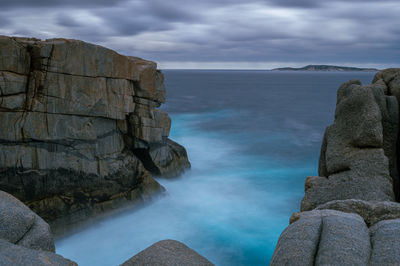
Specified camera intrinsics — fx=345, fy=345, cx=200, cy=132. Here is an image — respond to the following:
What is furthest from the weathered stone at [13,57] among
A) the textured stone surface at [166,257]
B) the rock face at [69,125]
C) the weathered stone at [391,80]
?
the weathered stone at [391,80]

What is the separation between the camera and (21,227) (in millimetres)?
7789

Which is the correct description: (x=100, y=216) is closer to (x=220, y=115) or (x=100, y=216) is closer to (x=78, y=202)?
(x=78, y=202)

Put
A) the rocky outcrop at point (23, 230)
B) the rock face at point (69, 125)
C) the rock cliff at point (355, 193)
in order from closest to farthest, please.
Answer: the rock cliff at point (355, 193), the rocky outcrop at point (23, 230), the rock face at point (69, 125)

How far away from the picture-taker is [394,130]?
10.9m

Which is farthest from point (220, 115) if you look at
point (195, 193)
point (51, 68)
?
point (51, 68)

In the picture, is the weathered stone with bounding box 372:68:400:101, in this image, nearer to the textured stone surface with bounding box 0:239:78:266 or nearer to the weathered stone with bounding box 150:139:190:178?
the weathered stone with bounding box 150:139:190:178

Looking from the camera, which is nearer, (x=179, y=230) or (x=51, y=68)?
(x=51, y=68)

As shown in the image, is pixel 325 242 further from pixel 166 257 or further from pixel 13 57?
pixel 13 57

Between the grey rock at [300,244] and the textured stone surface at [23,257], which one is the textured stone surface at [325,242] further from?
the textured stone surface at [23,257]

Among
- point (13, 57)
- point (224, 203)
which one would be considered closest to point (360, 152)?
point (224, 203)

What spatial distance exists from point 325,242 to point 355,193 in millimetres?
4377

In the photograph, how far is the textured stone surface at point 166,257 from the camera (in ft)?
23.8

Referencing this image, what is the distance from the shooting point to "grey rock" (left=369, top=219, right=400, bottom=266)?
486 cm

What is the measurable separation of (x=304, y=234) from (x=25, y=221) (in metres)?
6.17
